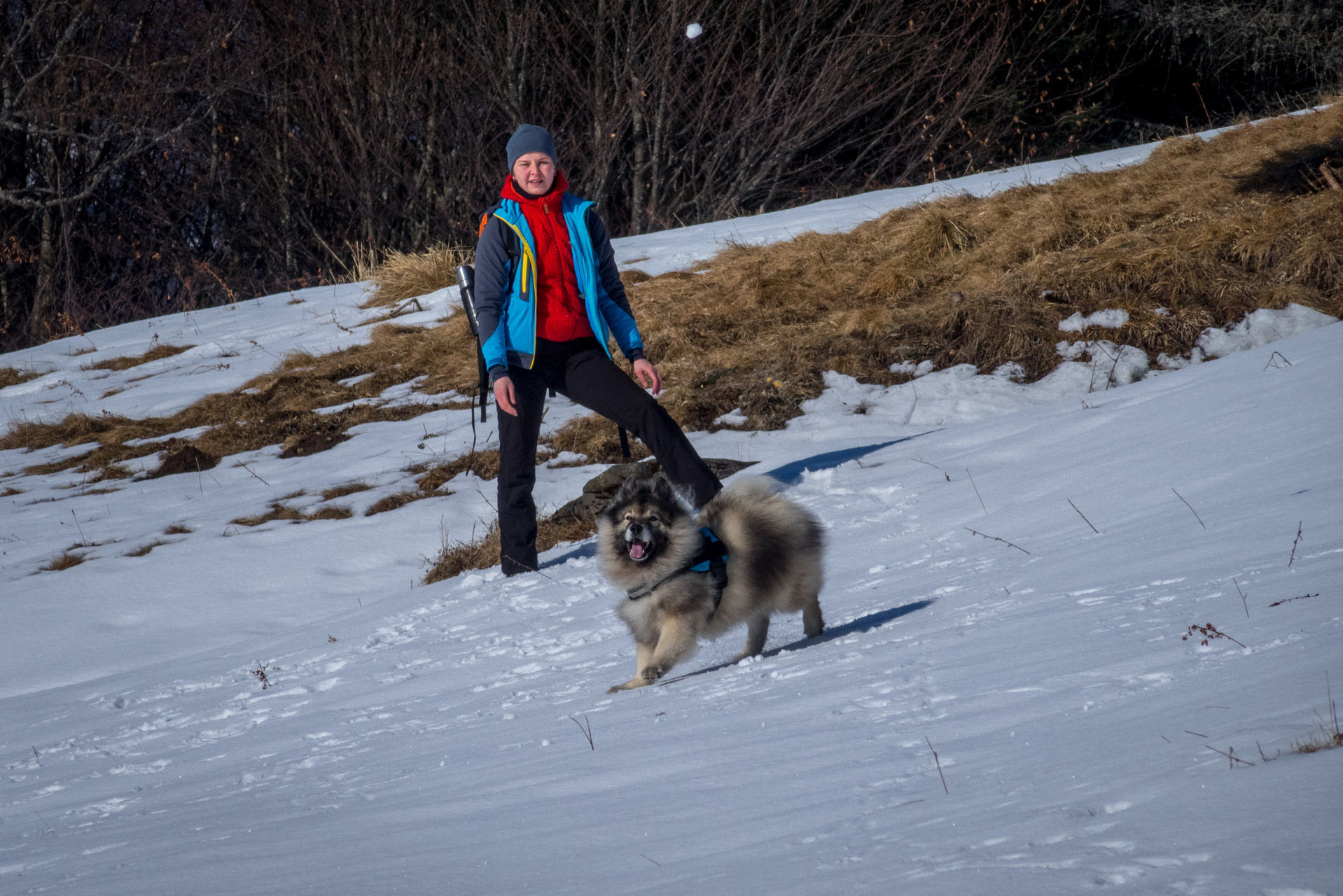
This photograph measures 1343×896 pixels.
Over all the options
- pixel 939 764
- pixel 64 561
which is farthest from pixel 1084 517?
pixel 64 561

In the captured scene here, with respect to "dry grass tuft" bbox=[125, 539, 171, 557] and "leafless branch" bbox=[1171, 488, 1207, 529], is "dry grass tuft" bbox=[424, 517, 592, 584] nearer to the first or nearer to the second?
"dry grass tuft" bbox=[125, 539, 171, 557]

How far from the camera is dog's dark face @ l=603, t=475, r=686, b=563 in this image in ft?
13.0

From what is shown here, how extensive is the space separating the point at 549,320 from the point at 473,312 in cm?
50

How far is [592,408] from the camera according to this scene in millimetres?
5297

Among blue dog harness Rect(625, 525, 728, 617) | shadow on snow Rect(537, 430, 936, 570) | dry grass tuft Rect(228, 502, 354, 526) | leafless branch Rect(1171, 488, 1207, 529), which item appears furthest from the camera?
dry grass tuft Rect(228, 502, 354, 526)

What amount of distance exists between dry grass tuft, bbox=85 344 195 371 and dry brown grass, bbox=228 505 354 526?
19.7 ft

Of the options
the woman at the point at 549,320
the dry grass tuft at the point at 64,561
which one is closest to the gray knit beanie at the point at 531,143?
the woman at the point at 549,320

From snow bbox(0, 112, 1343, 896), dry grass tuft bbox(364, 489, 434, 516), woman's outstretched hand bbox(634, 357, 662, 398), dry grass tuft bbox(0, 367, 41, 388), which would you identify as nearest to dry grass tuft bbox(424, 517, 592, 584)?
snow bbox(0, 112, 1343, 896)

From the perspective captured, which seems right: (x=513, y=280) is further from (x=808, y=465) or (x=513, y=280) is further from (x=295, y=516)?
(x=295, y=516)

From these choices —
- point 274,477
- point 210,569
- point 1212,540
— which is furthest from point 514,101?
point 1212,540

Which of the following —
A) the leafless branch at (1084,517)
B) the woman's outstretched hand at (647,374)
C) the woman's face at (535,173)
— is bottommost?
the leafless branch at (1084,517)

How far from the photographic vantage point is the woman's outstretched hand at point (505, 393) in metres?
5.18

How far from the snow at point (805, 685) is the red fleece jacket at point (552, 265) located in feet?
4.73

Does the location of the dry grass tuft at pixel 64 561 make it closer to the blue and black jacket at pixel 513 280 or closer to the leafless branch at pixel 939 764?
the blue and black jacket at pixel 513 280
